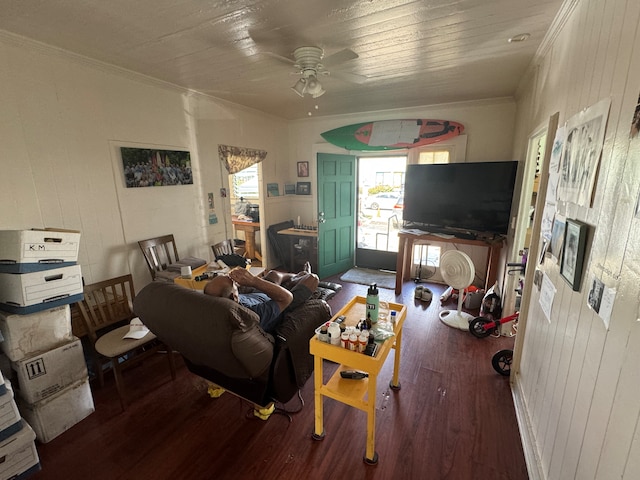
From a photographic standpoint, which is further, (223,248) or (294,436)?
(223,248)

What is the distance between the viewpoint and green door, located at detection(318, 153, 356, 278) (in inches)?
169

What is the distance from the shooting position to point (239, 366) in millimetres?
A: 1527

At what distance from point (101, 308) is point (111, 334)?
0.29 meters

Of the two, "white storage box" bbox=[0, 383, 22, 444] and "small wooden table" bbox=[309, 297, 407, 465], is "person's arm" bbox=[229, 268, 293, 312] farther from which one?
"white storage box" bbox=[0, 383, 22, 444]

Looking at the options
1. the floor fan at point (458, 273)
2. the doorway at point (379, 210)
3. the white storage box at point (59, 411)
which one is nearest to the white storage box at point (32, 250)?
the white storage box at point (59, 411)

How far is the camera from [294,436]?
1.80 meters

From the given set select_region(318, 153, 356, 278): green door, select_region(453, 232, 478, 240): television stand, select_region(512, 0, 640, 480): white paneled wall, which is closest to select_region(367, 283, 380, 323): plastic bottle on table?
select_region(512, 0, 640, 480): white paneled wall

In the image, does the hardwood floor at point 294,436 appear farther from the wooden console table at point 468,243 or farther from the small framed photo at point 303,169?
the small framed photo at point 303,169

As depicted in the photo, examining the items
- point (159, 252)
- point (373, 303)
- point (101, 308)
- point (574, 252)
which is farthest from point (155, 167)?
point (574, 252)

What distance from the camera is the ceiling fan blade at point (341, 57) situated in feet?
5.93

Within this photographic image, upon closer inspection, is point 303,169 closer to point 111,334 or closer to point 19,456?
point 111,334

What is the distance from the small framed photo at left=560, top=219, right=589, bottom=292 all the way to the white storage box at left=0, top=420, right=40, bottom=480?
2.73 metres

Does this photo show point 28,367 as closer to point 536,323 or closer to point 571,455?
point 571,455

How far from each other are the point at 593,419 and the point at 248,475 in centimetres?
160
